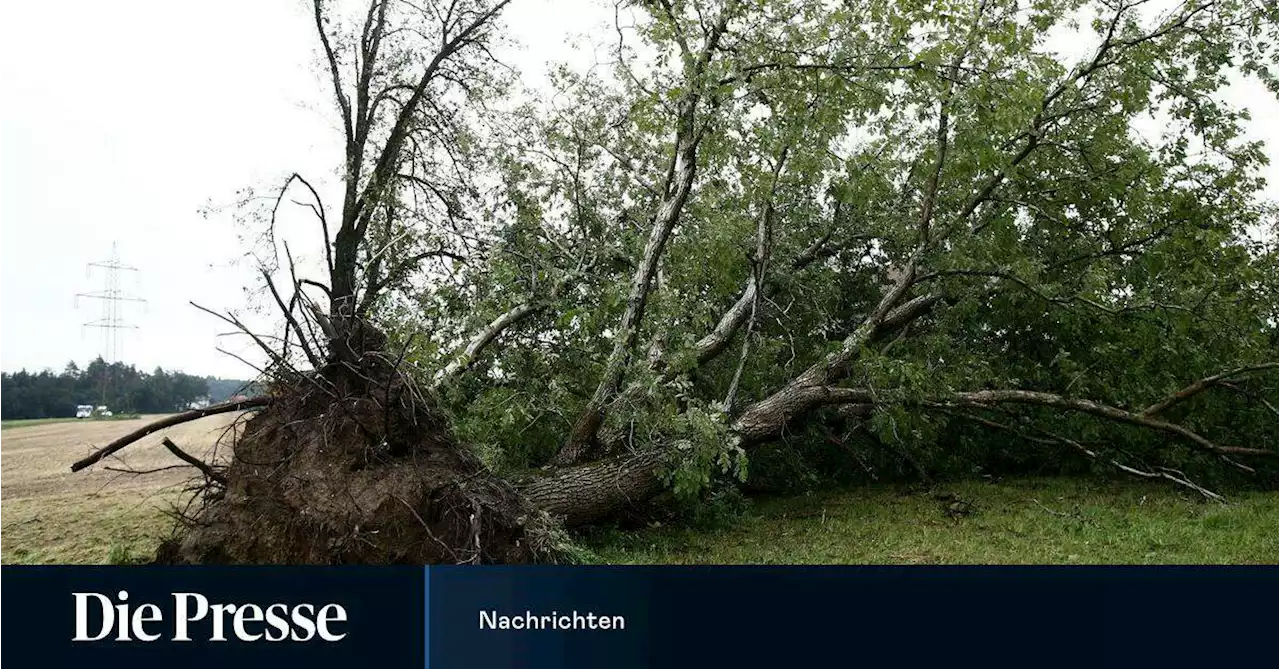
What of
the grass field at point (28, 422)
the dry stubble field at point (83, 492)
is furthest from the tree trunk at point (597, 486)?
the grass field at point (28, 422)

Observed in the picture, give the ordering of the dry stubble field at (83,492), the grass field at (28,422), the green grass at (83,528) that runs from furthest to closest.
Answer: the grass field at (28,422), the green grass at (83,528), the dry stubble field at (83,492)

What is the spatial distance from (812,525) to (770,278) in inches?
90.5

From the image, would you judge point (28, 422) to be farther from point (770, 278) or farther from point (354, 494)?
point (770, 278)

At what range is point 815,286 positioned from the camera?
372 inches

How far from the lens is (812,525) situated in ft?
26.1

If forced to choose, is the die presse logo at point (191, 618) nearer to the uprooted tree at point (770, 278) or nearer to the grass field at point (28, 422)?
the uprooted tree at point (770, 278)

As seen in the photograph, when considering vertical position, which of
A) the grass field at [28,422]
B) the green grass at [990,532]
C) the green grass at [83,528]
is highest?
the grass field at [28,422]

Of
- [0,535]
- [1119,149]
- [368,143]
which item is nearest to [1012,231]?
[1119,149]

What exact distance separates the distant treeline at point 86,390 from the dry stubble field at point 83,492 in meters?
0.17

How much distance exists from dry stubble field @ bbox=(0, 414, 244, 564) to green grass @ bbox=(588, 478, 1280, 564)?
2865 mm

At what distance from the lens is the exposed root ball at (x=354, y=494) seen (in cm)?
549

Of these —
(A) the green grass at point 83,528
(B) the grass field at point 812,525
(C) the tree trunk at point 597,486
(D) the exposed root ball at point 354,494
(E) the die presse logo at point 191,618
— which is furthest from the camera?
(C) the tree trunk at point 597,486

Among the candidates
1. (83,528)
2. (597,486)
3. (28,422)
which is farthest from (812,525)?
(28,422)

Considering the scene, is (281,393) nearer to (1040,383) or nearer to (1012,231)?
(1012,231)
